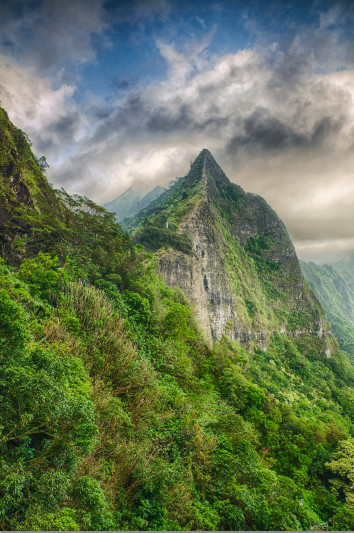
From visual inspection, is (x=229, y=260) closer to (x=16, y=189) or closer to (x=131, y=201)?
(x=16, y=189)

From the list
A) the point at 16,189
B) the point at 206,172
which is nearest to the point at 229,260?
the point at 206,172

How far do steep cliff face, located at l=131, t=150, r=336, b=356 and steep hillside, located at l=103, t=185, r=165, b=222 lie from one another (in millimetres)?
46105

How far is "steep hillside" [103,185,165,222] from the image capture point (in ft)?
A: 448

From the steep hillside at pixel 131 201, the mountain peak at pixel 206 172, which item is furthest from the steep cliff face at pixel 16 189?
the steep hillside at pixel 131 201

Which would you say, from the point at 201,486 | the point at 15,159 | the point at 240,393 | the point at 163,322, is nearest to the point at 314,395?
the point at 240,393

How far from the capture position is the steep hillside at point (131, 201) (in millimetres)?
136700

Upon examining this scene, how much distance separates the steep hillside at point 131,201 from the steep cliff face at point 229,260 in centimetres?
4611

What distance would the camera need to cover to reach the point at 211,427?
38.4ft

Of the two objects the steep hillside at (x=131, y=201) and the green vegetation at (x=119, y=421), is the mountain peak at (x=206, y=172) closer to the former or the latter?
the steep hillside at (x=131, y=201)

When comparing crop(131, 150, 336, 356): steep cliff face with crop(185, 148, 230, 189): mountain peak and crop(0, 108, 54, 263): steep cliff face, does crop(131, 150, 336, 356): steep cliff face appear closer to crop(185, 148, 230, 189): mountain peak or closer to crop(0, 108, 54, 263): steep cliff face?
crop(185, 148, 230, 189): mountain peak

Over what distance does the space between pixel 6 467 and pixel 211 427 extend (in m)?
10.0

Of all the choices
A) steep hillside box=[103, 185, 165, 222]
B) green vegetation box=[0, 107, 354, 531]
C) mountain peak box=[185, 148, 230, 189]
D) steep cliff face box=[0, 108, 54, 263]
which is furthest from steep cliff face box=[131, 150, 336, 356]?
steep hillside box=[103, 185, 165, 222]

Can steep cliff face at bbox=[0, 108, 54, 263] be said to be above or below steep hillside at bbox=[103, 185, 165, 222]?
below

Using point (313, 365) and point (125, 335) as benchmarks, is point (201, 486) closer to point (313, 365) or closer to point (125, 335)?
point (125, 335)
